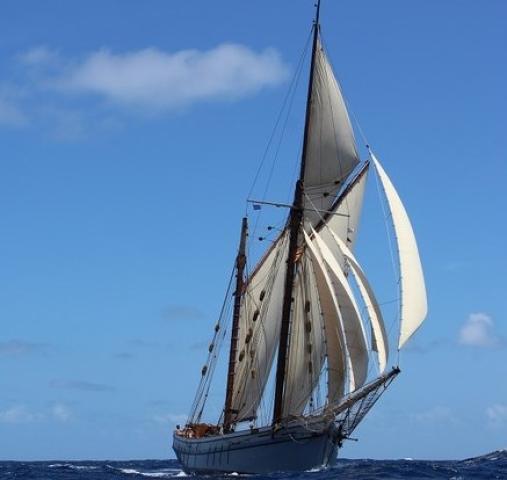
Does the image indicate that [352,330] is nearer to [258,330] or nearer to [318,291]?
[318,291]

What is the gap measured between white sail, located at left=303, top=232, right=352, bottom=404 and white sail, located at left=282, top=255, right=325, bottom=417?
194 cm

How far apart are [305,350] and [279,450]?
6.30m

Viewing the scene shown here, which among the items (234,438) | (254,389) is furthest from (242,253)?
(234,438)

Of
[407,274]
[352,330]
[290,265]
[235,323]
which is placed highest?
[290,265]

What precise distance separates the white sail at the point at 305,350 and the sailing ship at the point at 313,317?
0.18 feet

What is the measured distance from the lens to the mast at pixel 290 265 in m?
66.6

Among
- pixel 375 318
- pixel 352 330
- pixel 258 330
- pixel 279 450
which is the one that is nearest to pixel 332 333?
pixel 352 330

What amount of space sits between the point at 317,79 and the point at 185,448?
2628 centimetres

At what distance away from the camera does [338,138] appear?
69.6m

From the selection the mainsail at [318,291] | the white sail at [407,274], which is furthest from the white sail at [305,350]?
the white sail at [407,274]

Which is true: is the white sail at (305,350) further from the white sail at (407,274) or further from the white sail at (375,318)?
the white sail at (407,274)

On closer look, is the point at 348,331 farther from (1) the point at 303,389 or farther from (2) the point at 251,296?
(2) the point at 251,296

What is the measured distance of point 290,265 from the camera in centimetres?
6712

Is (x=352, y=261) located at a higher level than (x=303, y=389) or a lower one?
higher
